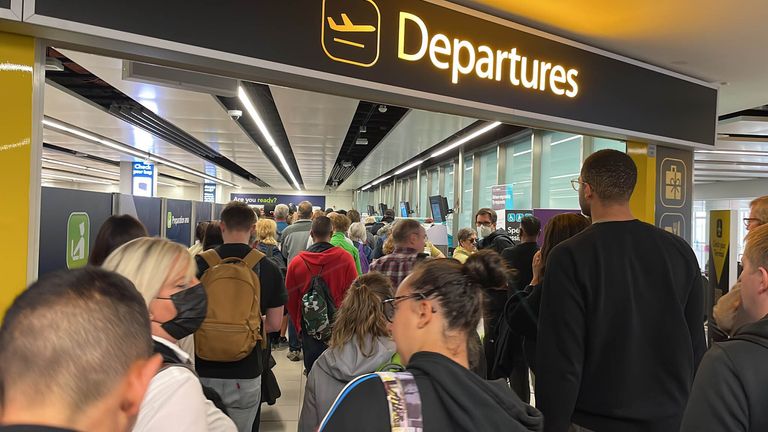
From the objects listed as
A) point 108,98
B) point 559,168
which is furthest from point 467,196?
point 108,98

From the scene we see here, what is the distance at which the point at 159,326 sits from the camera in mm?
1449

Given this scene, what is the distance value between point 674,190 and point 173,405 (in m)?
5.05

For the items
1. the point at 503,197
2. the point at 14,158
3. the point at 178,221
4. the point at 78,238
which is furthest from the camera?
the point at 503,197

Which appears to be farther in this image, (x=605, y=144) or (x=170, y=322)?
→ (x=605, y=144)

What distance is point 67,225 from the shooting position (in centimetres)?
275

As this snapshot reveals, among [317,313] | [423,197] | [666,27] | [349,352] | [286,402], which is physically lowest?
[286,402]

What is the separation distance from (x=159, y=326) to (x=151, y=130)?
9.56 meters

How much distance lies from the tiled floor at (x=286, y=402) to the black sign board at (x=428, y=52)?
2798 mm

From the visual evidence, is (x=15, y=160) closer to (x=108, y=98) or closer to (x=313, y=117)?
(x=313, y=117)

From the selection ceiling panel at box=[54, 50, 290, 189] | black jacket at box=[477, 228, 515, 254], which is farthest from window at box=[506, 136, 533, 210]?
ceiling panel at box=[54, 50, 290, 189]

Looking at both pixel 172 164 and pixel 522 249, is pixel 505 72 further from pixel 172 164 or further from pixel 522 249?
pixel 172 164

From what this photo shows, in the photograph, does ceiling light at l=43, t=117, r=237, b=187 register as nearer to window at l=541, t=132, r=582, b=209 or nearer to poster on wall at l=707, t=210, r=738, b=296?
window at l=541, t=132, r=582, b=209

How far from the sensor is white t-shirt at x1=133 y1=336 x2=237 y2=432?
102 cm

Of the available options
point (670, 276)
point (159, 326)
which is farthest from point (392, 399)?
point (670, 276)
